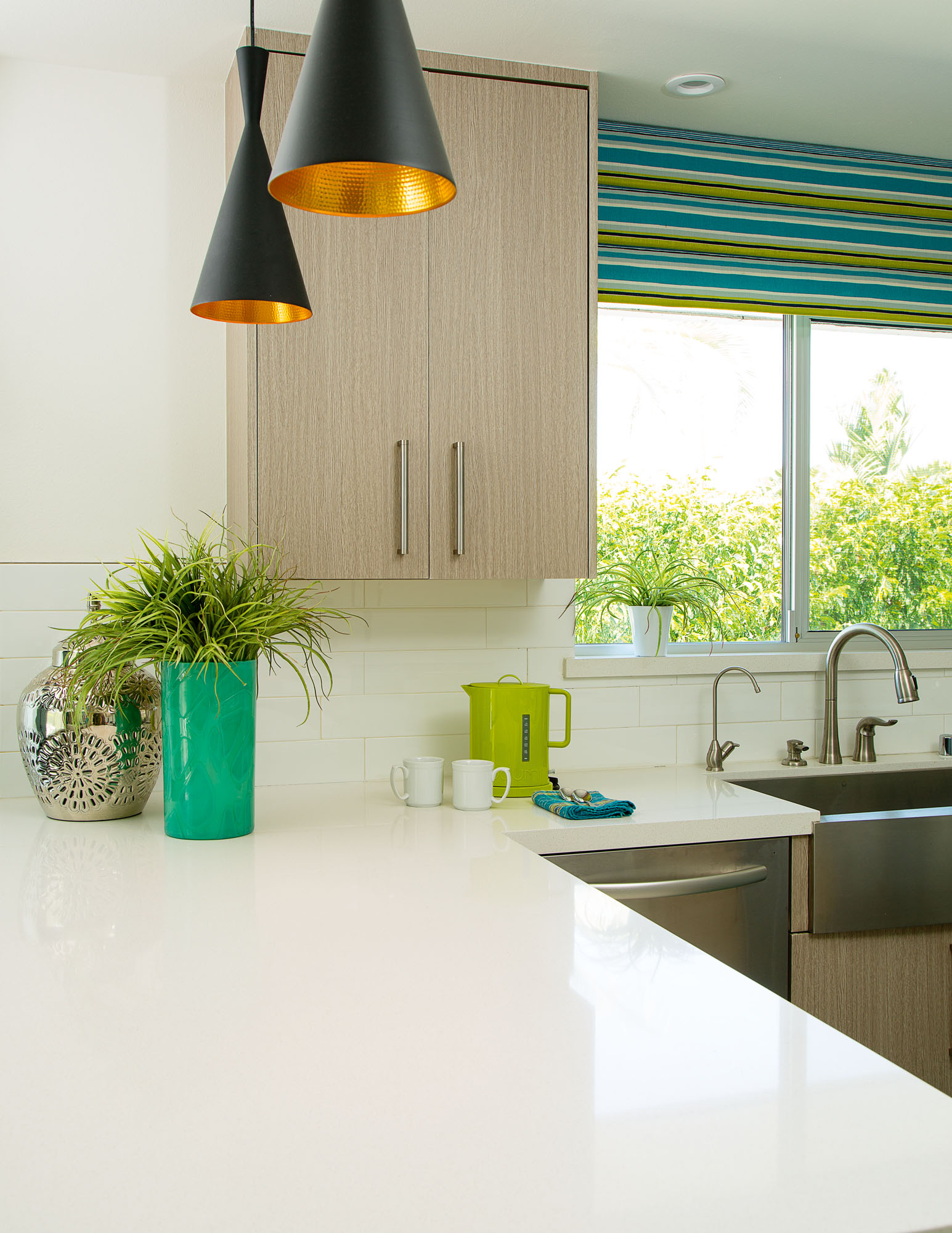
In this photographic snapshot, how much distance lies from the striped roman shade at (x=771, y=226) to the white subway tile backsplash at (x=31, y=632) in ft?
5.13

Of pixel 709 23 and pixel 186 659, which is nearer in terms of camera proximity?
pixel 186 659

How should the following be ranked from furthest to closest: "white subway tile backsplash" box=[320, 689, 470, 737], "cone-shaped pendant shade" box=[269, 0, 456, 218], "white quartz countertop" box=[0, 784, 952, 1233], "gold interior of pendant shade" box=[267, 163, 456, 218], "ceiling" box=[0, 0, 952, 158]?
"white subway tile backsplash" box=[320, 689, 470, 737]
"ceiling" box=[0, 0, 952, 158]
"gold interior of pendant shade" box=[267, 163, 456, 218]
"cone-shaped pendant shade" box=[269, 0, 456, 218]
"white quartz countertop" box=[0, 784, 952, 1233]

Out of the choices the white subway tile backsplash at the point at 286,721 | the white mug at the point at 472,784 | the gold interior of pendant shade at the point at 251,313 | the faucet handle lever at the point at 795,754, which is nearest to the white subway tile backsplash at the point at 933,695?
the faucet handle lever at the point at 795,754

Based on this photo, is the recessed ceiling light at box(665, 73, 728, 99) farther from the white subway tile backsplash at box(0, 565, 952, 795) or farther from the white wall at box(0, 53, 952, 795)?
the white subway tile backsplash at box(0, 565, 952, 795)

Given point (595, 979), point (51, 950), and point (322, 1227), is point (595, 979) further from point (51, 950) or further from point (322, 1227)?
point (51, 950)

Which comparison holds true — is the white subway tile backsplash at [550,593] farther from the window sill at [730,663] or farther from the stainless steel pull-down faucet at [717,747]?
the stainless steel pull-down faucet at [717,747]

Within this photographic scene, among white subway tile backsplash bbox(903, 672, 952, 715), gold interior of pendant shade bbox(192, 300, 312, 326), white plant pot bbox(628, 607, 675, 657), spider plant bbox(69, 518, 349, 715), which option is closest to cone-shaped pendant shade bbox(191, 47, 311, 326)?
gold interior of pendant shade bbox(192, 300, 312, 326)

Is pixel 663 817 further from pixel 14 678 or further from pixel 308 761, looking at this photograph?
pixel 14 678

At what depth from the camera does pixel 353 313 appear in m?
2.18

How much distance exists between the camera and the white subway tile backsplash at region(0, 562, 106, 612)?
7.52 ft

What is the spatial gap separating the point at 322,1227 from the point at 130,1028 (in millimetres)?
406

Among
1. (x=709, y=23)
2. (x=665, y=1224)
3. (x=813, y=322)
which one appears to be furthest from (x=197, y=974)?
(x=813, y=322)

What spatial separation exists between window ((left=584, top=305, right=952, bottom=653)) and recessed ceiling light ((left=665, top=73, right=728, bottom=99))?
541mm

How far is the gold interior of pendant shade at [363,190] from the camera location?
1.25 m
